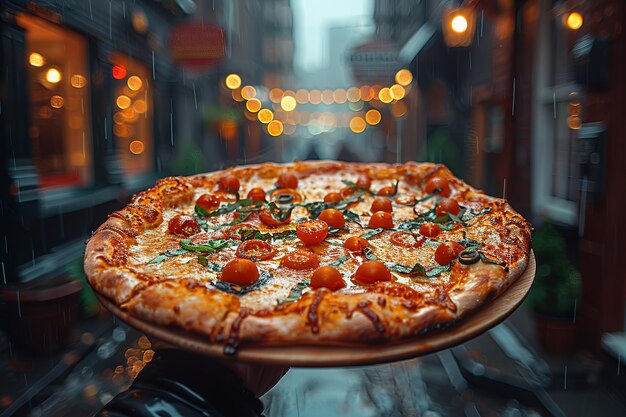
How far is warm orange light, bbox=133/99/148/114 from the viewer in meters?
13.2

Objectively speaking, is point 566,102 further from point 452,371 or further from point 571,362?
point 452,371

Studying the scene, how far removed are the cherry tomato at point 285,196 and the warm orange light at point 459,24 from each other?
6.30 metres

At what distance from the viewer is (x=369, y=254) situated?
2680mm

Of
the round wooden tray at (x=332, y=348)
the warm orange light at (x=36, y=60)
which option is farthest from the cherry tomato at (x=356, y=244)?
the warm orange light at (x=36, y=60)

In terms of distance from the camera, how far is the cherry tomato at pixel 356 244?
2693mm

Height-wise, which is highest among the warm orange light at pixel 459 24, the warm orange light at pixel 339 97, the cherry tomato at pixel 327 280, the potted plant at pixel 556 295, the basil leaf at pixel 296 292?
the warm orange light at pixel 339 97

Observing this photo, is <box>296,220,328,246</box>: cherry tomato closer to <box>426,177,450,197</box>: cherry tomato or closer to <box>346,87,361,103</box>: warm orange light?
<box>426,177,450,197</box>: cherry tomato

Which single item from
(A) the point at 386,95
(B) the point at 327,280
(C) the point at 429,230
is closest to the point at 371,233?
(C) the point at 429,230

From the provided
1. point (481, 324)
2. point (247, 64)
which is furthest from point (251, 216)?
point (247, 64)

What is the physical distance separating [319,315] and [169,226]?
61.6 inches

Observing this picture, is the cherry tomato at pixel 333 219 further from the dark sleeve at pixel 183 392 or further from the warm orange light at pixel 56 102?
the warm orange light at pixel 56 102

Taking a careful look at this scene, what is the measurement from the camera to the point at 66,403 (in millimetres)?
4703

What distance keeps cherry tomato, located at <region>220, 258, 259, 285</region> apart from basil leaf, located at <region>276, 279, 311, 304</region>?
0.65 ft

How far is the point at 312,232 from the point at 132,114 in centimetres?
1148
